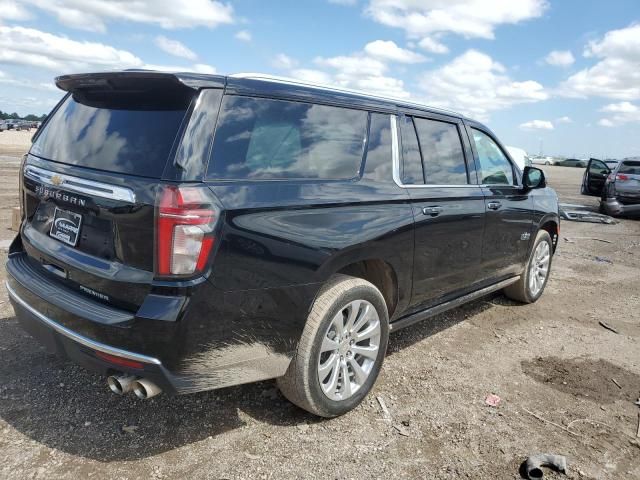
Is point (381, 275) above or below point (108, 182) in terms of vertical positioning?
below

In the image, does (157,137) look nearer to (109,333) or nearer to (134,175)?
(134,175)

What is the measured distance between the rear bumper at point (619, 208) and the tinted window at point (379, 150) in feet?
39.3

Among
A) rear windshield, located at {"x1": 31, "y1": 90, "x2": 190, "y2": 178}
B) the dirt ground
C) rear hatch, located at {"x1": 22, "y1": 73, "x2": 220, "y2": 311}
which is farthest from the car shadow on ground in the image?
rear windshield, located at {"x1": 31, "y1": 90, "x2": 190, "y2": 178}

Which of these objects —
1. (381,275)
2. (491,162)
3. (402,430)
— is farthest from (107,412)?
(491,162)

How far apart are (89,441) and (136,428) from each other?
0.81ft

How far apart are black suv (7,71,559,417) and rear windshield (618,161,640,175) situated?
459 inches

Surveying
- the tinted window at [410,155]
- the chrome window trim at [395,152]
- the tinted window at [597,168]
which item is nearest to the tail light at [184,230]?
the chrome window trim at [395,152]

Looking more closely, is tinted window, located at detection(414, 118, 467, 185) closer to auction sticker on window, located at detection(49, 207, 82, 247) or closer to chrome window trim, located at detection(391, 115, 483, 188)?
chrome window trim, located at detection(391, 115, 483, 188)

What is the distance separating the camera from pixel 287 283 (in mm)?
2602

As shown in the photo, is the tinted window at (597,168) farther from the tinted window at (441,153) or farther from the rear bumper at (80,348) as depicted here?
the rear bumper at (80,348)

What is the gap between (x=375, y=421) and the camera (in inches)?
123

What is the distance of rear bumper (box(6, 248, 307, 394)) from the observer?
2.32 m

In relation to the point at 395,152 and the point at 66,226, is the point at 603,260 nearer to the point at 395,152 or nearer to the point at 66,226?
the point at 395,152

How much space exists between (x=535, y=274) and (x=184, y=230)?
4.43 meters
